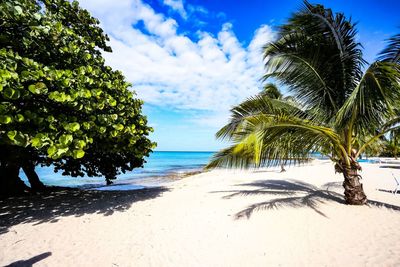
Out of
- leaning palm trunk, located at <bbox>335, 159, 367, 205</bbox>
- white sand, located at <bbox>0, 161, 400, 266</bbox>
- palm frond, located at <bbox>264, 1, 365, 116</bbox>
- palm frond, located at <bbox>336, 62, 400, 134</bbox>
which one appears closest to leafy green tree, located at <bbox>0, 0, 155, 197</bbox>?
white sand, located at <bbox>0, 161, 400, 266</bbox>

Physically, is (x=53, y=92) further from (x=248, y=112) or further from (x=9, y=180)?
(x=9, y=180)

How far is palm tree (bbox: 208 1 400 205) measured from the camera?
5.71 metres

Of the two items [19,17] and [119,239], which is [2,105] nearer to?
[19,17]

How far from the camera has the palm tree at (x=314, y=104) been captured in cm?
571

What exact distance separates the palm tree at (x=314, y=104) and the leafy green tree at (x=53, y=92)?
9.75 ft

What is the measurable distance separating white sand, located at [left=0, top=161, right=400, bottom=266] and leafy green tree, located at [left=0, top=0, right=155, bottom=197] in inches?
73.3

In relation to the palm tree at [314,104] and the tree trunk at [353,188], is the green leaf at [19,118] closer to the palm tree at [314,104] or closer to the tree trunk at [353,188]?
the palm tree at [314,104]

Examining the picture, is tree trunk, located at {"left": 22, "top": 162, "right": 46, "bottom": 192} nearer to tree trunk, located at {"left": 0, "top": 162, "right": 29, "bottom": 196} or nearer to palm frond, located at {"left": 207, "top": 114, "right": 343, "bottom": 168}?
tree trunk, located at {"left": 0, "top": 162, "right": 29, "bottom": 196}

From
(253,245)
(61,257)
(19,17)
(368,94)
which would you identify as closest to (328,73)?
(368,94)

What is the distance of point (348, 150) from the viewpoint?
20.3 ft

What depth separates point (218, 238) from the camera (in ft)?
14.9

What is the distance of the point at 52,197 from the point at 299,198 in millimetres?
9363

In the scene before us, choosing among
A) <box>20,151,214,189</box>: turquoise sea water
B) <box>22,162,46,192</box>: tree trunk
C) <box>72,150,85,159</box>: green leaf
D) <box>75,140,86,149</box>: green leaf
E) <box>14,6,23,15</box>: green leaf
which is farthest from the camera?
<box>20,151,214,189</box>: turquoise sea water

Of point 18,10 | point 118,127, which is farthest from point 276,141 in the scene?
point 18,10
